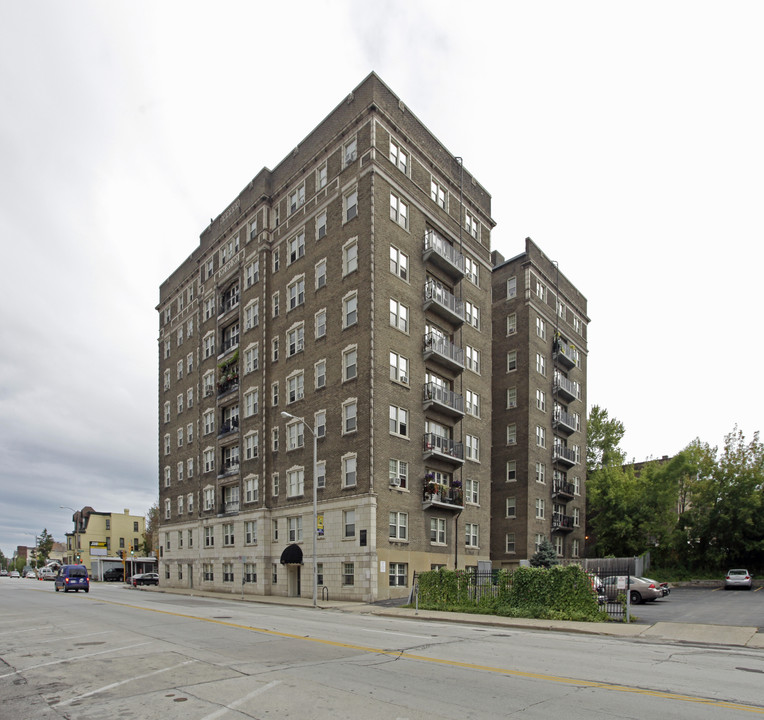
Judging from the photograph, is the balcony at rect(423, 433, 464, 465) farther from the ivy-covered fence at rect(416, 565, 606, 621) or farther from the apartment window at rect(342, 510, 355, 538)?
the ivy-covered fence at rect(416, 565, 606, 621)

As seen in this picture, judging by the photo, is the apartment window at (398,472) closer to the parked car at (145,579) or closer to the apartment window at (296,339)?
the apartment window at (296,339)

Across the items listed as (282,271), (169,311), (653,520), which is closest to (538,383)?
(653,520)

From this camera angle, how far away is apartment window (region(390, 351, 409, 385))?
36625 mm

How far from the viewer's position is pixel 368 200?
37.0m

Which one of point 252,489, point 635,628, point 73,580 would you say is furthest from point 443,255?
point 73,580

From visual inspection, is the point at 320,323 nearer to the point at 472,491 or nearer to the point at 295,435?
the point at 295,435

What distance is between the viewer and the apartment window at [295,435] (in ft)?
132

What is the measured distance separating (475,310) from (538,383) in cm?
1178

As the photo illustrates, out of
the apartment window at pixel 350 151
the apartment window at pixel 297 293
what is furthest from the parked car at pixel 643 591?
the apartment window at pixel 350 151

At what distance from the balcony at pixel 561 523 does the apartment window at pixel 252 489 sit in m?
25.1

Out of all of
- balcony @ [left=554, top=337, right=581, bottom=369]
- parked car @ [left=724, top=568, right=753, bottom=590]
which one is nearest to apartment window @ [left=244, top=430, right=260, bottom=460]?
balcony @ [left=554, top=337, right=581, bottom=369]

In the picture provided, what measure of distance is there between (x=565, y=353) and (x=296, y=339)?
1078 inches

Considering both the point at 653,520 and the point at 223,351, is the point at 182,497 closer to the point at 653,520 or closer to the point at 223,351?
the point at 223,351

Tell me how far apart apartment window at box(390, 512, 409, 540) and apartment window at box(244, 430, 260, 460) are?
12.9 meters
